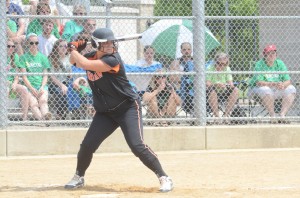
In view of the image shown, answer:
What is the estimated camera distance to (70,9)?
15.1 metres

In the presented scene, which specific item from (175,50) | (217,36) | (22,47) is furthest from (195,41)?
(22,47)

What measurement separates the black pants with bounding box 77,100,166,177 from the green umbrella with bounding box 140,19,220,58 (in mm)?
5174

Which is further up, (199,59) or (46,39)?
(46,39)

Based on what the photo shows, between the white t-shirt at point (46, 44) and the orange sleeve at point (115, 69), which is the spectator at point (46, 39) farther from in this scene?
the orange sleeve at point (115, 69)

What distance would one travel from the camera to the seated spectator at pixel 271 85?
516 inches

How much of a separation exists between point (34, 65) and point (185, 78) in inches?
99.7

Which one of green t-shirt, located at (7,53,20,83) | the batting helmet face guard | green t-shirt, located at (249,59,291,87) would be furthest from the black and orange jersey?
green t-shirt, located at (249,59,291,87)

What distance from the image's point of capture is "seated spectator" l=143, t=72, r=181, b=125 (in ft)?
41.7

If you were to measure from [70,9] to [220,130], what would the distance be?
13.9ft

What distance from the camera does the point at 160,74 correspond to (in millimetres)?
12547

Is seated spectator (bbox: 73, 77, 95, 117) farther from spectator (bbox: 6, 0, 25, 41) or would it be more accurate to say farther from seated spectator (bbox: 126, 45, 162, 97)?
spectator (bbox: 6, 0, 25, 41)

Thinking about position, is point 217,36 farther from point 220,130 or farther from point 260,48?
point 220,130

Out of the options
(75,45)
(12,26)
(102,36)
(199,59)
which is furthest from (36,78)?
(102,36)

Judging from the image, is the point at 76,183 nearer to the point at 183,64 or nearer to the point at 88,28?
the point at 88,28
